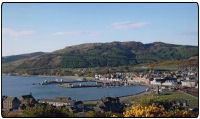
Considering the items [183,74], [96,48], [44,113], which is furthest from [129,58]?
[44,113]

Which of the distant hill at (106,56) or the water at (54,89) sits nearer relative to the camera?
the water at (54,89)

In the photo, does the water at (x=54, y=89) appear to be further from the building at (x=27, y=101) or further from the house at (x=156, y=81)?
the building at (x=27, y=101)

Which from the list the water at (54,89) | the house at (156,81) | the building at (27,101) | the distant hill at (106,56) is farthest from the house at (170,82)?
the building at (27,101)

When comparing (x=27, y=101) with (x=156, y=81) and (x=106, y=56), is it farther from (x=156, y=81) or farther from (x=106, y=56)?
(x=106, y=56)

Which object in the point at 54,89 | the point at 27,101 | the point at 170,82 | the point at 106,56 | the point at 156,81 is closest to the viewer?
the point at 27,101

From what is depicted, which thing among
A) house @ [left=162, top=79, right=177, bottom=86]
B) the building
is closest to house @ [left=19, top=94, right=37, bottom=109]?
the building

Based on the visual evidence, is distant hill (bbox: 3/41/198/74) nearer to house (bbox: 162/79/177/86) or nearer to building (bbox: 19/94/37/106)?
house (bbox: 162/79/177/86)

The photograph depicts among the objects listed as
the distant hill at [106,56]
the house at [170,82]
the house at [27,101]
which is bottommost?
the house at [27,101]

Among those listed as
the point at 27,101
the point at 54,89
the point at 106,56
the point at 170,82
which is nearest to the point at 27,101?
the point at 27,101
